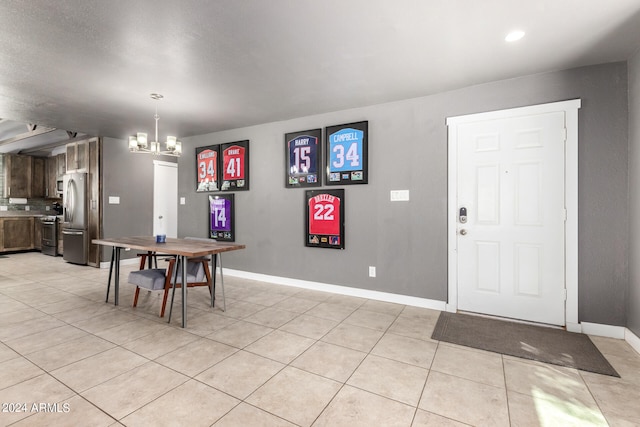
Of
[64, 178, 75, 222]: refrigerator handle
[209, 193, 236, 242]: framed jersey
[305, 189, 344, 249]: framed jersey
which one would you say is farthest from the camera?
[64, 178, 75, 222]: refrigerator handle

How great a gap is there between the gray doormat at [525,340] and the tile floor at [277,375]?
101mm

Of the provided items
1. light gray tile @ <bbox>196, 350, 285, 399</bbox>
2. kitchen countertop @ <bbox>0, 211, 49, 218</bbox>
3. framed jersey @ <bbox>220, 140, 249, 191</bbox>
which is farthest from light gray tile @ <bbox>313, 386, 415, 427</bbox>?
kitchen countertop @ <bbox>0, 211, 49, 218</bbox>

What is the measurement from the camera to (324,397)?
1814 mm

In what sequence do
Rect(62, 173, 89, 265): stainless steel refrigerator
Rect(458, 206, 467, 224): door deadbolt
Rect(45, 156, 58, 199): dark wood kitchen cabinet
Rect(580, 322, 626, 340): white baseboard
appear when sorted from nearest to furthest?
1. Rect(580, 322, 626, 340): white baseboard
2. Rect(458, 206, 467, 224): door deadbolt
3. Rect(62, 173, 89, 265): stainless steel refrigerator
4. Rect(45, 156, 58, 199): dark wood kitchen cabinet

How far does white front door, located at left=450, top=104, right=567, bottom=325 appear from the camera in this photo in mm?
2873

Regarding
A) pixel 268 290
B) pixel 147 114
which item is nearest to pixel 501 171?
pixel 268 290

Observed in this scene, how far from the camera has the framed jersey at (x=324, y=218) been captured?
13.0ft

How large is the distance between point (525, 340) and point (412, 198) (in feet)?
5.74

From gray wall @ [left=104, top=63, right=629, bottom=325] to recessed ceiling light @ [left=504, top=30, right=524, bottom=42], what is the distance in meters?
0.86

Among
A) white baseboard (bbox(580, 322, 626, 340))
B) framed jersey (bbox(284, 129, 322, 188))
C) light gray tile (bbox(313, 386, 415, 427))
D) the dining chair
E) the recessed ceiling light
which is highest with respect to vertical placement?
the recessed ceiling light

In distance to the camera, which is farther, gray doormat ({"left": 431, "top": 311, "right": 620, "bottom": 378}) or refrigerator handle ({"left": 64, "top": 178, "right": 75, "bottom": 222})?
refrigerator handle ({"left": 64, "top": 178, "right": 75, "bottom": 222})

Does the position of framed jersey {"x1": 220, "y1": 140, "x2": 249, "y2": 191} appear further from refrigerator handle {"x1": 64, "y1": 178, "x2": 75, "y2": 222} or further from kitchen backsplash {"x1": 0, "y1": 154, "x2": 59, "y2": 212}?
kitchen backsplash {"x1": 0, "y1": 154, "x2": 59, "y2": 212}

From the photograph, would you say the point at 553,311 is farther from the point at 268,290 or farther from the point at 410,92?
the point at 268,290

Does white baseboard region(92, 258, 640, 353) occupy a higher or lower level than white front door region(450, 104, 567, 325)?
lower
